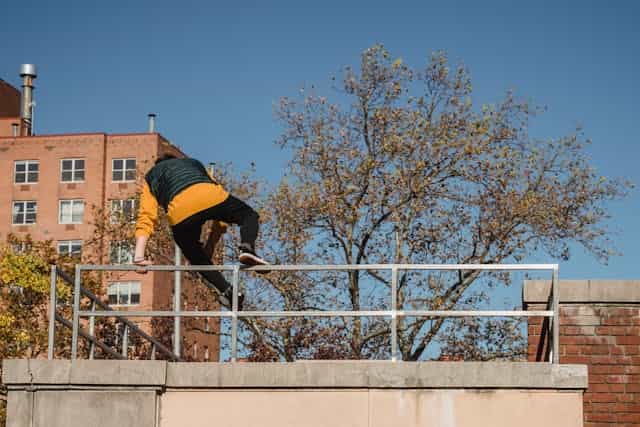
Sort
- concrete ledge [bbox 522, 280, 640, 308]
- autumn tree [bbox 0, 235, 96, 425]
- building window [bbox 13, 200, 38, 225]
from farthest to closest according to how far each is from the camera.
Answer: building window [bbox 13, 200, 38, 225]
autumn tree [bbox 0, 235, 96, 425]
concrete ledge [bbox 522, 280, 640, 308]

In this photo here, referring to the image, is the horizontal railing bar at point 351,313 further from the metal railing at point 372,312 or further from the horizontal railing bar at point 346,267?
the horizontal railing bar at point 346,267

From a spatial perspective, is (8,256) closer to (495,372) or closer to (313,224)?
(313,224)

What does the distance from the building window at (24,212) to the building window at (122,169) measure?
5.90 metres

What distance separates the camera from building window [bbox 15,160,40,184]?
78.8 meters

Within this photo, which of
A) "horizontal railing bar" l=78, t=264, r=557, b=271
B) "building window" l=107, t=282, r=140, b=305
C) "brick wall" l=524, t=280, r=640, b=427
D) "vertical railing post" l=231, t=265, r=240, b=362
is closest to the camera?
"horizontal railing bar" l=78, t=264, r=557, b=271

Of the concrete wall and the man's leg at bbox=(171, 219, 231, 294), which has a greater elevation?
the man's leg at bbox=(171, 219, 231, 294)

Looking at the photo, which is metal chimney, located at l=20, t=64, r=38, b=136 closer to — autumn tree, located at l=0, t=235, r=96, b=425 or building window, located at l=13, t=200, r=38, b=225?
building window, located at l=13, t=200, r=38, b=225

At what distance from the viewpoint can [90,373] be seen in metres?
8.99

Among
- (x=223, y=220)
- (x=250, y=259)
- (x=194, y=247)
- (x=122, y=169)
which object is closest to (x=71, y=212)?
(x=122, y=169)

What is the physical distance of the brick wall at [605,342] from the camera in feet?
35.3

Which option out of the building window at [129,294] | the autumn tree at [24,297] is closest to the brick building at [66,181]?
the building window at [129,294]

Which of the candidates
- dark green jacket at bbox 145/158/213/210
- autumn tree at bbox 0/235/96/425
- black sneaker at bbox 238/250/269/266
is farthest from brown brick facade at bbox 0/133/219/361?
black sneaker at bbox 238/250/269/266

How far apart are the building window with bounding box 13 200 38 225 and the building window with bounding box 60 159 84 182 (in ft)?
8.91

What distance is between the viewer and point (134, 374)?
8977 mm
